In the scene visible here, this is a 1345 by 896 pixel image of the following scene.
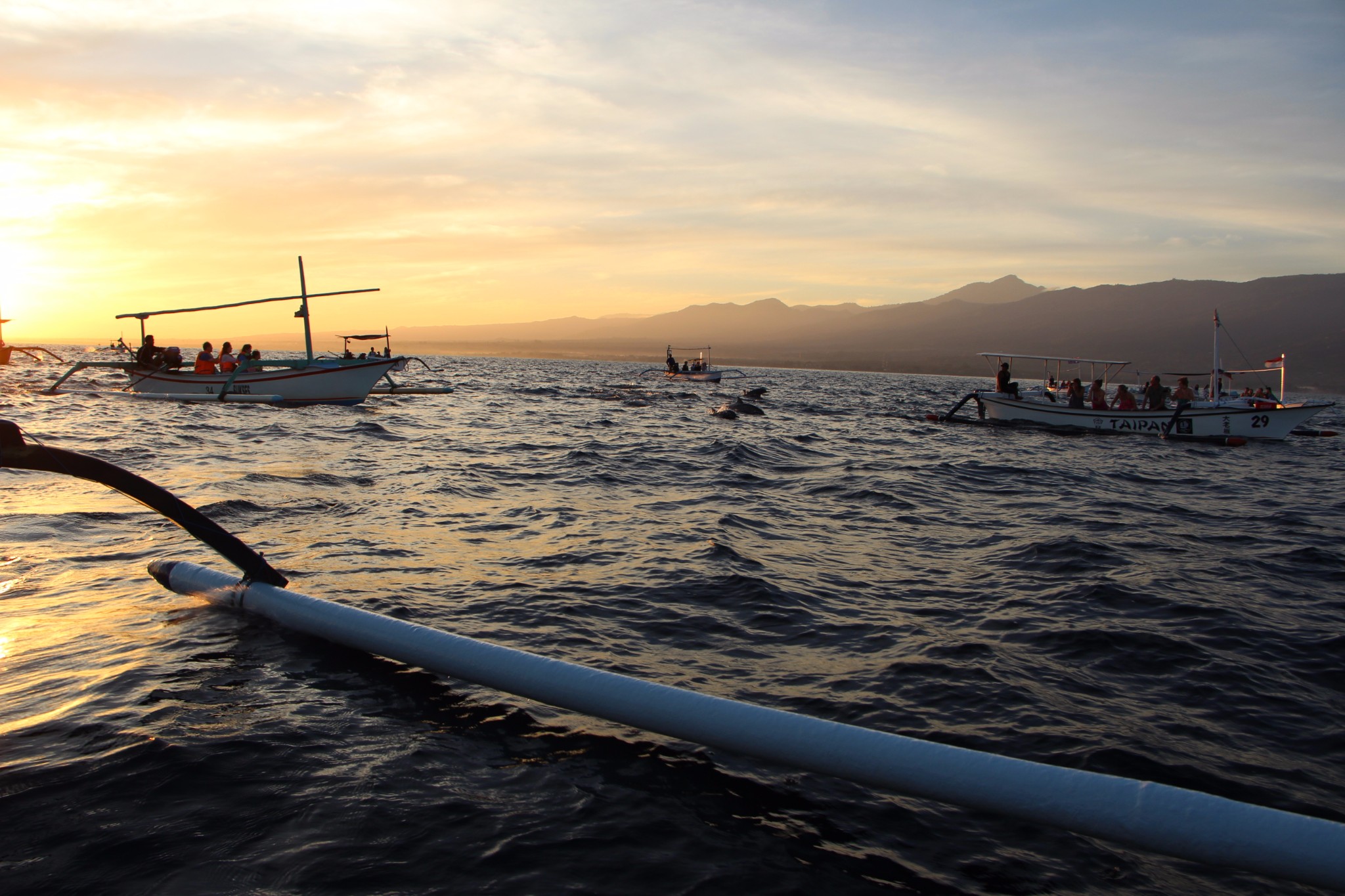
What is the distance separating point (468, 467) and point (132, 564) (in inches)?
347

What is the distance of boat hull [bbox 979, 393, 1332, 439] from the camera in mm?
28906

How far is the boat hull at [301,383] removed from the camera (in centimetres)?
3388

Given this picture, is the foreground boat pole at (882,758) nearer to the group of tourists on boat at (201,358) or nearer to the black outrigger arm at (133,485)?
the black outrigger arm at (133,485)

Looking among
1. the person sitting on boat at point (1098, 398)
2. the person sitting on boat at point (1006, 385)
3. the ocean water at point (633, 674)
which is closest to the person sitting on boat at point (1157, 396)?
the person sitting on boat at point (1098, 398)

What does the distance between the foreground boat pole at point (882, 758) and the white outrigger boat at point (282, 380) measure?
30.0m

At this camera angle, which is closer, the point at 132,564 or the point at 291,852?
the point at 291,852

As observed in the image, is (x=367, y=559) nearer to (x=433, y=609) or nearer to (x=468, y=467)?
(x=433, y=609)

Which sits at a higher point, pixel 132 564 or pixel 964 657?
pixel 132 564

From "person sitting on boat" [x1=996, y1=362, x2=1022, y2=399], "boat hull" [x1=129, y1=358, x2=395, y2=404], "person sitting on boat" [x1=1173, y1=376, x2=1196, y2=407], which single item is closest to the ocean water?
"person sitting on boat" [x1=1173, y1=376, x2=1196, y2=407]

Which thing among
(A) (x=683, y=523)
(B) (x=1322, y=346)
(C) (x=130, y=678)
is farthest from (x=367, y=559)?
(B) (x=1322, y=346)

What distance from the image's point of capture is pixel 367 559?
9.17 metres

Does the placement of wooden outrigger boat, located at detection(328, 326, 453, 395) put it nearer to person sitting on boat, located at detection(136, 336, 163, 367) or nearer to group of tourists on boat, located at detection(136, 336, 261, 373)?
group of tourists on boat, located at detection(136, 336, 261, 373)

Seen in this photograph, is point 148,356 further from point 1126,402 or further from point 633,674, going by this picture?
point 1126,402

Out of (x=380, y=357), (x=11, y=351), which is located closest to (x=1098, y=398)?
(x=380, y=357)
